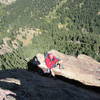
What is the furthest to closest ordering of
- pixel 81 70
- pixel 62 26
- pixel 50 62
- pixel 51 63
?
pixel 62 26 < pixel 81 70 < pixel 50 62 < pixel 51 63

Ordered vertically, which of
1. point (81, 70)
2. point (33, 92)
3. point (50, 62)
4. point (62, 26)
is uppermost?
point (33, 92)

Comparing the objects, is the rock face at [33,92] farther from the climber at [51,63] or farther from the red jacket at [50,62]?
the red jacket at [50,62]

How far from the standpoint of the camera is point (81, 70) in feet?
145

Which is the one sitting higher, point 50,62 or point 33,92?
point 33,92

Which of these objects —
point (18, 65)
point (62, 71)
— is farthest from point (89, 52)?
point (62, 71)

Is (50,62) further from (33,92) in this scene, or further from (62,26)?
(62,26)

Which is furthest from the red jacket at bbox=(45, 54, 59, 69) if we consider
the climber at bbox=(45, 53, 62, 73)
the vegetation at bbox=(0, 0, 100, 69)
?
the vegetation at bbox=(0, 0, 100, 69)

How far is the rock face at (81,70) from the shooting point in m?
35.5

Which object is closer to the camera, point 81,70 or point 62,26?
point 81,70

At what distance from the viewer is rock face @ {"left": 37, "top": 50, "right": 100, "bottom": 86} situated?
35.5m

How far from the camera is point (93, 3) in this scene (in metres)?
180

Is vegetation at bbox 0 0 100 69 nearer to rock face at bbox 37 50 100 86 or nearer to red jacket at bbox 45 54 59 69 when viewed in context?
rock face at bbox 37 50 100 86

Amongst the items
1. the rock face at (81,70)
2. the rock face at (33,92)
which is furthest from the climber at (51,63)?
the rock face at (33,92)

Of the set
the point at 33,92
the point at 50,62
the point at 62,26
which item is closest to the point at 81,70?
the point at 50,62
